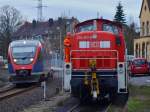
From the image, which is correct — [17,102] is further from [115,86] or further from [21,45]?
[21,45]

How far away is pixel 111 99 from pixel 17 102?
4.20 meters

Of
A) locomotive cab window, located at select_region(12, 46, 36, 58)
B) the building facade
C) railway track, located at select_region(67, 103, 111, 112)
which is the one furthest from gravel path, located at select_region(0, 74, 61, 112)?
the building facade

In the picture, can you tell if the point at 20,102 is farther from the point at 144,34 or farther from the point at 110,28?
the point at 144,34

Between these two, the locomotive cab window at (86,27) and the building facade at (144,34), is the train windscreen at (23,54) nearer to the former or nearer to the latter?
the locomotive cab window at (86,27)

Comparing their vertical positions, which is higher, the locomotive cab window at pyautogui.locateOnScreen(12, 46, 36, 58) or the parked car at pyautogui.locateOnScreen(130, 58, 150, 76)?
the locomotive cab window at pyautogui.locateOnScreen(12, 46, 36, 58)

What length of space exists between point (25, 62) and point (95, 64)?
44.4 ft

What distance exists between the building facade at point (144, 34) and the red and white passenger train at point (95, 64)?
2095 inches

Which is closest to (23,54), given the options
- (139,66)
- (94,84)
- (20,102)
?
(20,102)

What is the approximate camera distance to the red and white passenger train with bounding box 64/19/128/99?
20.8 meters

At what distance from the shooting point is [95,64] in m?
21.2

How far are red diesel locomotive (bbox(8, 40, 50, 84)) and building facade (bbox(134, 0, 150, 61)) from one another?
1619 inches

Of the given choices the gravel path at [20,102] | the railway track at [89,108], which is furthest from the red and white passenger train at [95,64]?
the gravel path at [20,102]

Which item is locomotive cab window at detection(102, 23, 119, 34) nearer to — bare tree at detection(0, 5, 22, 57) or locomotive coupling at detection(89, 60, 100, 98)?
locomotive coupling at detection(89, 60, 100, 98)

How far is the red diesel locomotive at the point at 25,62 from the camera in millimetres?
33812
